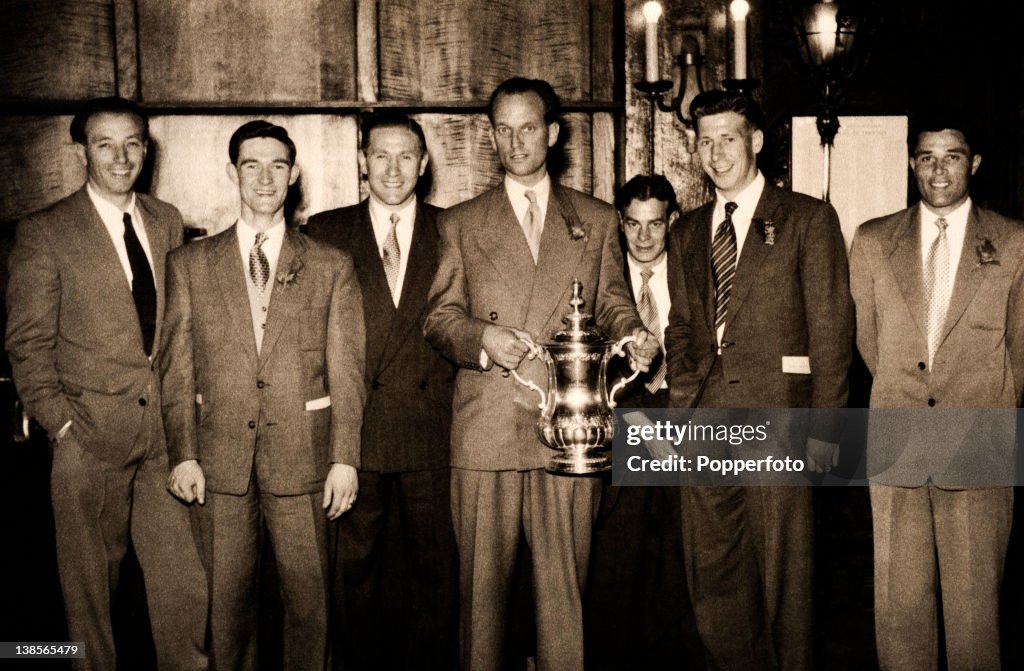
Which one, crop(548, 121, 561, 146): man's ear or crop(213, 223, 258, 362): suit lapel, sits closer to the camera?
crop(213, 223, 258, 362): suit lapel

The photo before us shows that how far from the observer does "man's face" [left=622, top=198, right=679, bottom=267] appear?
3873mm

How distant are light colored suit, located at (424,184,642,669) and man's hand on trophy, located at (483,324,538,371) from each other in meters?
0.05

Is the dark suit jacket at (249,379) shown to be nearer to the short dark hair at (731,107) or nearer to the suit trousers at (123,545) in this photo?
the suit trousers at (123,545)

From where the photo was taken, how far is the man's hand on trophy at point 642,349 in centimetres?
296

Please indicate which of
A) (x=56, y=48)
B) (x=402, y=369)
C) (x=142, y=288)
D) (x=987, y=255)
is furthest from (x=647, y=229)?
(x=56, y=48)

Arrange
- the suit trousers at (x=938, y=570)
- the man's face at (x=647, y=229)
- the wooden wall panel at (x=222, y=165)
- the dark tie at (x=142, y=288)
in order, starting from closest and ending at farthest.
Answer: the suit trousers at (x=938, y=570)
the dark tie at (x=142, y=288)
the man's face at (x=647, y=229)
the wooden wall panel at (x=222, y=165)

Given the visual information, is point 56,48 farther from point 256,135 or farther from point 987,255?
point 987,255

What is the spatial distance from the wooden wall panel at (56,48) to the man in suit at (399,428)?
1913 millimetres

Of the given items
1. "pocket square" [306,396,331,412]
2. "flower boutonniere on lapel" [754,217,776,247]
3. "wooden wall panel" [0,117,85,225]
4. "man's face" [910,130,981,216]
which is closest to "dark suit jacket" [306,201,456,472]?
"pocket square" [306,396,331,412]

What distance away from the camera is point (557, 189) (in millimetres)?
3283

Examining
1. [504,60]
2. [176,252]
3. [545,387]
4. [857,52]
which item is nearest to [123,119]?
[176,252]

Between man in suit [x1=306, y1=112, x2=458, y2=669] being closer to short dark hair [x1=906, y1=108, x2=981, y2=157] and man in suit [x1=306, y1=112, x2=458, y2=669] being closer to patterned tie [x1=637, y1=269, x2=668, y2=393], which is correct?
patterned tie [x1=637, y1=269, x2=668, y2=393]

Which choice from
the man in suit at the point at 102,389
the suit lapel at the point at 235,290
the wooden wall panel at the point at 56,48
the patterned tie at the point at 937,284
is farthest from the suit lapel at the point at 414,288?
the wooden wall panel at the point at 56,48

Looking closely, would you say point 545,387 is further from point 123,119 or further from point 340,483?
point 123,119
